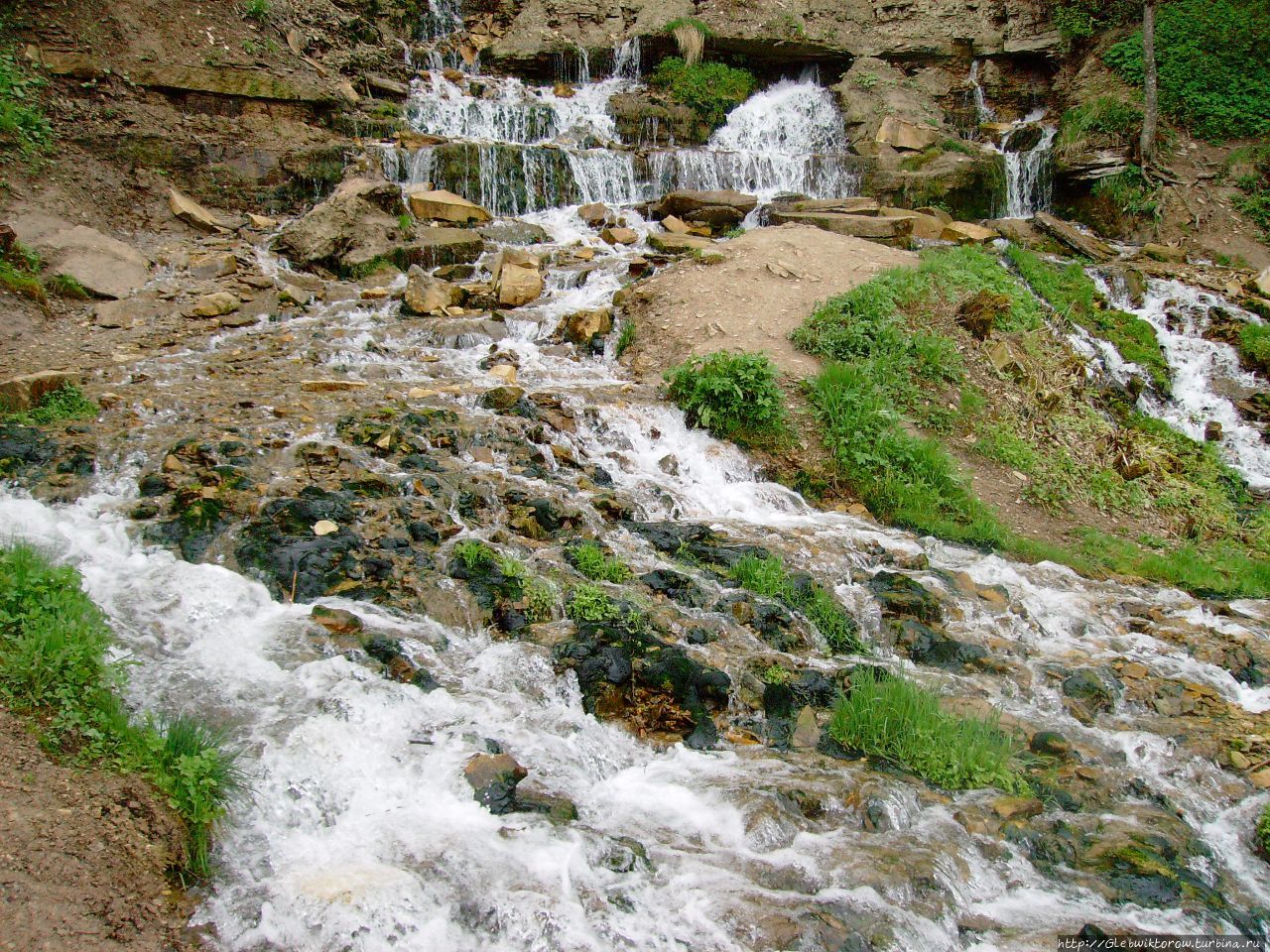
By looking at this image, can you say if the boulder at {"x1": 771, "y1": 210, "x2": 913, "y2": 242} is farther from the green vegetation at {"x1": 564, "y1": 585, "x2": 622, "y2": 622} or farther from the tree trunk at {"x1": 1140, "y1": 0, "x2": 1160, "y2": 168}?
the green vegetation at {"x1": 564, "y1": 585, "x2": 622, "y2": 622}

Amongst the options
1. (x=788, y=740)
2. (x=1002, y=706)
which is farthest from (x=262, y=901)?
(x=1002, y=706)

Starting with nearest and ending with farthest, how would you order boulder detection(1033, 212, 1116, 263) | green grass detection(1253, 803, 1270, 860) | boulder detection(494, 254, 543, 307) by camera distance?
green grass detection(1253, 803, 1270, 860) < boulder detection(494, 254, 543, 307) < boulder detection(1033, 212, 1116, 263)

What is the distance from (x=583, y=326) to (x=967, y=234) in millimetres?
7720

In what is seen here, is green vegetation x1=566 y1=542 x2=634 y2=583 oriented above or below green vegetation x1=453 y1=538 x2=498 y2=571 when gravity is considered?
below

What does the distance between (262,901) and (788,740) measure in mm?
2856

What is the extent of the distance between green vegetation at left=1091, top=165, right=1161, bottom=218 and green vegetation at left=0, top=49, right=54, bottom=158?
61.2ft

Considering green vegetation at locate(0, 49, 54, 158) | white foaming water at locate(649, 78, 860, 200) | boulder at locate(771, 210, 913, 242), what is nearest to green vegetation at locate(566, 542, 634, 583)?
boulder at locate(771, 210, 913, 242)

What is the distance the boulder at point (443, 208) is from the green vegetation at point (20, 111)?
204 inches

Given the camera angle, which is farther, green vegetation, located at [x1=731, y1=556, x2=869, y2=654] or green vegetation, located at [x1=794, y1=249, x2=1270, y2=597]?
green vegetation, located at [x1=794, y1=249, x2=1270, y2=597]

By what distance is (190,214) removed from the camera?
11945 mm

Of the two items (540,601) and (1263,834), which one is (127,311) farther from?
(1263,834)

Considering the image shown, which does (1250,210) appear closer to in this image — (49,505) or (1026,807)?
(1026,807)

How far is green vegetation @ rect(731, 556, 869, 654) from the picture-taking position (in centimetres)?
580

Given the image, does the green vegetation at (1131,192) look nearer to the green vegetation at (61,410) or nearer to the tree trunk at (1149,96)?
the tree trunk at (1149,96)
